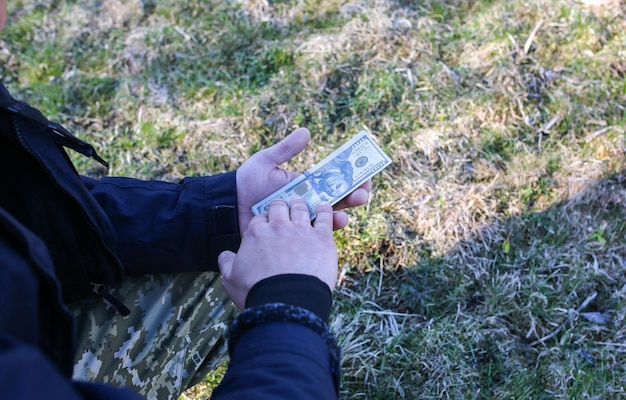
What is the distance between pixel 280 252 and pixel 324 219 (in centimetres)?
25

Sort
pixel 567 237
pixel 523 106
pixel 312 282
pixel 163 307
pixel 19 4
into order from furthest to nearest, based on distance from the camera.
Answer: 1. pixel 19 4
2. pixel 523 106
3. pixel 567 237
4. pixel 163 307
5. pixel 312 282

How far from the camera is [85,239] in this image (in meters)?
1.75

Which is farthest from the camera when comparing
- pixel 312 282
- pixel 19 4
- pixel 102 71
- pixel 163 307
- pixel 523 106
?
pixel 19 4

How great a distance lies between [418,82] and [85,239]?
2307 millimetres

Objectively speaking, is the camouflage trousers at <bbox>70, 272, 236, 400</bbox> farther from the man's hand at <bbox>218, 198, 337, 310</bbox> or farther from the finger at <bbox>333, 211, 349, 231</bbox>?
the finger at <bbox>333, 211, 349, 231</bbox>

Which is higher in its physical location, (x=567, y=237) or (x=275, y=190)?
(x=275, y=190)

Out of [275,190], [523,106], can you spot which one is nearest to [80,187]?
[275,190]

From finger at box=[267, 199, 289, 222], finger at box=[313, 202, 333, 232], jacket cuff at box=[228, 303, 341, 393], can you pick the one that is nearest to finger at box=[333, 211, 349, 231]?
finger at box=[313, 202, 333, 232]

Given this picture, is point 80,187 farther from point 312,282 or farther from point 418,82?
point 418,82

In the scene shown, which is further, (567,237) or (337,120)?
(337,120)

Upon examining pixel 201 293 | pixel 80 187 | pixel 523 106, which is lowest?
pixel 523 106

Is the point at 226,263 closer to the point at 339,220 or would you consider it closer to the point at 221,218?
the point at 221,218

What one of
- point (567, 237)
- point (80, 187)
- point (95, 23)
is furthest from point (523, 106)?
point (95, 23)

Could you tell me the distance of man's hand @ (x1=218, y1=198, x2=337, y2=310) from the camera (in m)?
1.52
